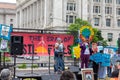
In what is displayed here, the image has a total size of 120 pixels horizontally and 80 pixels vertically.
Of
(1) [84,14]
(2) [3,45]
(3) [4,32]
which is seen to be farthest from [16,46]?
(1) [84,14]

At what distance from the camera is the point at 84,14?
65.7m

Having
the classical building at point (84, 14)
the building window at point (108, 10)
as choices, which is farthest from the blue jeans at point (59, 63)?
the building window at point (108, 10)

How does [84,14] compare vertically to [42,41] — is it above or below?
above

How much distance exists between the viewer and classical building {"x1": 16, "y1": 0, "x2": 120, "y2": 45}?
64.0m

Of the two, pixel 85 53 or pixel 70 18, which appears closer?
pixel 85 53

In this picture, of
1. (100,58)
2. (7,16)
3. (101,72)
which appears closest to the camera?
(100,58)

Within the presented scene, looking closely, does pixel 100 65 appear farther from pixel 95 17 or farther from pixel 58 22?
pixel 95 17

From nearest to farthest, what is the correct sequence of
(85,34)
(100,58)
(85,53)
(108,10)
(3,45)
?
(100,58) < (85,53) < (85,34) < (3,45) < (108,10)

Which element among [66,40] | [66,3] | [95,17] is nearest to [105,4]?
[95,17]

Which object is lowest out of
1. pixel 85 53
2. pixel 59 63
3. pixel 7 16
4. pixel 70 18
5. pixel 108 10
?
pixel 59 63

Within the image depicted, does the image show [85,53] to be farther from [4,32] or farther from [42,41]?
[42,41]

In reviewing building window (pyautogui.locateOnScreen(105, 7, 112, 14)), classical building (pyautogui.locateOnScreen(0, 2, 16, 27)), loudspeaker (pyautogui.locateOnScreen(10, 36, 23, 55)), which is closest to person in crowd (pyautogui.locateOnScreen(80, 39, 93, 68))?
loudspeaker (pyautogui.locateOnScreen(10, 36, 23, 55))

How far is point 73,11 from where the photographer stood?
216ft

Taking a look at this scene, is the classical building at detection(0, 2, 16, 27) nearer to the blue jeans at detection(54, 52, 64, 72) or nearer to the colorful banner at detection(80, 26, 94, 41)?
the blue jeans at detection(54, 52, 64, 72)
